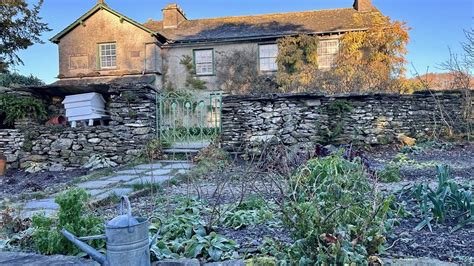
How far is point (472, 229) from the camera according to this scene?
87.2 inches

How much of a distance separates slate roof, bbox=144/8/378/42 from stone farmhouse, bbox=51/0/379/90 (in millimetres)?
42

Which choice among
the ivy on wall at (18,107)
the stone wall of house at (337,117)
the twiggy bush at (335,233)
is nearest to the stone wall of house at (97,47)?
the ivy on wall at (18,107)

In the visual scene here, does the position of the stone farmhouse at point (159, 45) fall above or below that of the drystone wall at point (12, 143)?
above

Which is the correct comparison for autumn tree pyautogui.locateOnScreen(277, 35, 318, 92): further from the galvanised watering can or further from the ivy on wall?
the galvanised watering can

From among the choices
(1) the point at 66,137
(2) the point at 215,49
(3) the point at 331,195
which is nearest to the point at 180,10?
(2) the point at 215,49

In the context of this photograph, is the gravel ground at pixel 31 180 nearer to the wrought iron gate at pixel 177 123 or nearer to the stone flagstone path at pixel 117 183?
the stone flagstone path at pixel 117 183

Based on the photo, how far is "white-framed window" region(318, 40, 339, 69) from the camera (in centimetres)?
1441

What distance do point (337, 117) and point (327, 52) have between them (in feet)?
25.6

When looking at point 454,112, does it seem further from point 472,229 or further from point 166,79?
point 166,79

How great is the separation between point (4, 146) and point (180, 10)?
12106 mm

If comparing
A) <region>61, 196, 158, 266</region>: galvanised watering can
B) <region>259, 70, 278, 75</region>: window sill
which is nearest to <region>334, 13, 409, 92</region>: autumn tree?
<region>259, 70, 278, 75</region>: window sill

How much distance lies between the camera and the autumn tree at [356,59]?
446 inches

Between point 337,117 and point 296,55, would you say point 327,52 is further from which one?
point 337,117

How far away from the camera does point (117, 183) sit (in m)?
4.68
